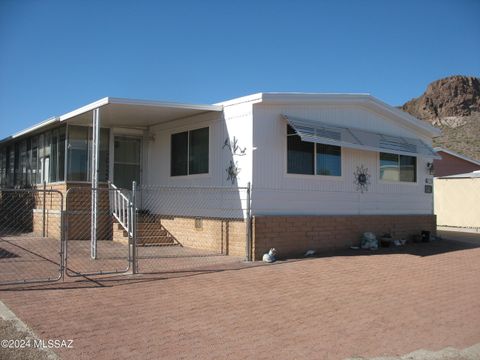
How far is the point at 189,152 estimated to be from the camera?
43.3 feet

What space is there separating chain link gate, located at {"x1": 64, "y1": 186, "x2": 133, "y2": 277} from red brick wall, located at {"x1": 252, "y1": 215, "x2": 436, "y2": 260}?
9.33ft

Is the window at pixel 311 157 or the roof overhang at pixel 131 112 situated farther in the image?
the window at pixel 311 157

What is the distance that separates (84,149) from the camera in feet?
45.8

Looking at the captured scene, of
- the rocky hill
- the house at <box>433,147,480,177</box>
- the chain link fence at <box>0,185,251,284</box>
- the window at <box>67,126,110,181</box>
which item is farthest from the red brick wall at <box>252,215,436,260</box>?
the rocky hill

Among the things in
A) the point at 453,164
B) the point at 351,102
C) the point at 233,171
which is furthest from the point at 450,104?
the point at 233,171

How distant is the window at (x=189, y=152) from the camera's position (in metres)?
12.8

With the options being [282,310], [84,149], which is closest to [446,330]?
[282,310]

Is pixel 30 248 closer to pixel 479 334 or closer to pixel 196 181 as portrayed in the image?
pixel 196 181

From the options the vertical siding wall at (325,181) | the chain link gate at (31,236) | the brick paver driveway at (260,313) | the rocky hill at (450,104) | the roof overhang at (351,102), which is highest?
the rocky hill at (450,104)

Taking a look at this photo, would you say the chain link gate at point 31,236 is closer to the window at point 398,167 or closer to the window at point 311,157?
the window at point 311,157

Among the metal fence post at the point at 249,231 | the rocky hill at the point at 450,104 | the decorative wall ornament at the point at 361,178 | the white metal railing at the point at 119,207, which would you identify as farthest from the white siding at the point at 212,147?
the rocky hill at the point at 450,104

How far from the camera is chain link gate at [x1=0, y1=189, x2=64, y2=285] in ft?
28.0

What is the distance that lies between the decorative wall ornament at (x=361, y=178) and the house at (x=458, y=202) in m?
9.57

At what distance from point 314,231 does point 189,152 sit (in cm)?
385
